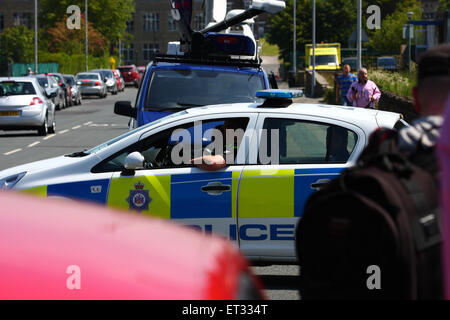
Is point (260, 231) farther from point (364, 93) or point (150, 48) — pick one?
point (150, 48)

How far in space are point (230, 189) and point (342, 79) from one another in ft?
48.8

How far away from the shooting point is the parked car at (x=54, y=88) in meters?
37.5

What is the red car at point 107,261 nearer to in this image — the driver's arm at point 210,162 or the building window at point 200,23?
the driver's arm at point 210,162

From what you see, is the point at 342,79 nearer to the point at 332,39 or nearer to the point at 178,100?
the point at 178,100

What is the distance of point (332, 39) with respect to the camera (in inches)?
3519

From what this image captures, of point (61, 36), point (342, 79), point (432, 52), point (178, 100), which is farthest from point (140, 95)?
point (61, 36)

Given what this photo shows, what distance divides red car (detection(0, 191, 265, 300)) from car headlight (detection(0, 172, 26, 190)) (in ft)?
15.5

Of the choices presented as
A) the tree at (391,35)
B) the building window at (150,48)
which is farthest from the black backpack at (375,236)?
the building window at (150,48)

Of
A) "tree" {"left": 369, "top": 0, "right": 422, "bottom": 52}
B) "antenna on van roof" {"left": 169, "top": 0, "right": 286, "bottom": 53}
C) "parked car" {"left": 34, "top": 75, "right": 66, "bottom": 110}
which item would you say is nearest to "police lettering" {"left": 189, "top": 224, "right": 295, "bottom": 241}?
"antenna on van roof" {"left": 169, "top": 0, "right": 286, "bottom": 53}

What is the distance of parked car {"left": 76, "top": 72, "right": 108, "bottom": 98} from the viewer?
181ft

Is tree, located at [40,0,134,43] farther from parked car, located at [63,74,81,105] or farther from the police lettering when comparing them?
the police lettering

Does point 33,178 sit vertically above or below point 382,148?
below

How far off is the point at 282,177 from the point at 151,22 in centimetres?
12571

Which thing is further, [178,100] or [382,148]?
[178,100]
